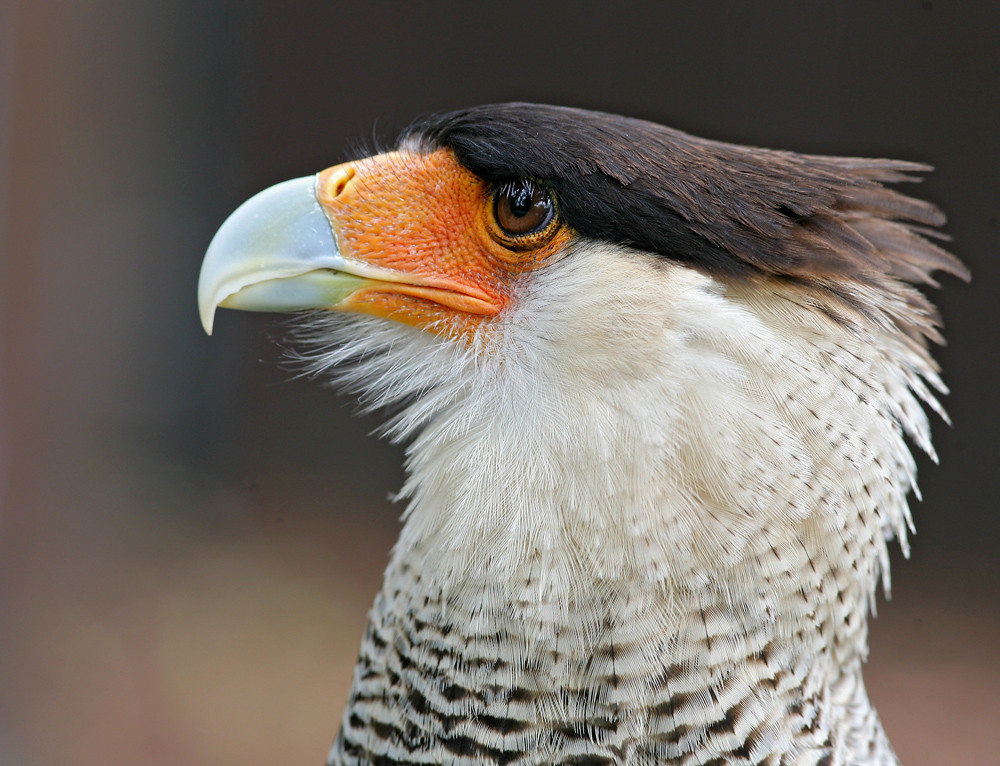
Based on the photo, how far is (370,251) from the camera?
1662 mm

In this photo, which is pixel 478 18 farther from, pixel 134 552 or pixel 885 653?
pixel 885 653

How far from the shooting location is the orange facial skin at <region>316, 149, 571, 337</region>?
1664 mm

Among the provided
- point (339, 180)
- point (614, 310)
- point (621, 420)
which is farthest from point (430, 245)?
point (621, 420)

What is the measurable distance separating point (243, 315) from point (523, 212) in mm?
3775

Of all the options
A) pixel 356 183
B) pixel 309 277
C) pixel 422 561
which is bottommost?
pixel 422 561

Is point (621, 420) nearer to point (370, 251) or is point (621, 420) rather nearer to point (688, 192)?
point (688, 192)

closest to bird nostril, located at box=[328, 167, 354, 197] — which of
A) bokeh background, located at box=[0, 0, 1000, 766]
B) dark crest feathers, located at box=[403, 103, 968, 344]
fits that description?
dark crest feathers, located at box=[403, 103, 968, 344]

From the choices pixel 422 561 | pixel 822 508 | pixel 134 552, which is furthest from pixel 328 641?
pixel 822 508

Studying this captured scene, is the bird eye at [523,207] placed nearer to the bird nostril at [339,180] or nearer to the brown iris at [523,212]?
the brown iris at [523,212]

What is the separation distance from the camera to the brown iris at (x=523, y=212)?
1597 mm

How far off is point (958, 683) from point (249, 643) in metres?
4.21

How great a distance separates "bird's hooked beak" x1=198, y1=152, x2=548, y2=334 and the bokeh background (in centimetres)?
311

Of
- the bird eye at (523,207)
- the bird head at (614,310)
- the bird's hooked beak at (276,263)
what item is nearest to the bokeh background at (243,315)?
the bird's hooked beak at (276,263)

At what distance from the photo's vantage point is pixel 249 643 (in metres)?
5.10
